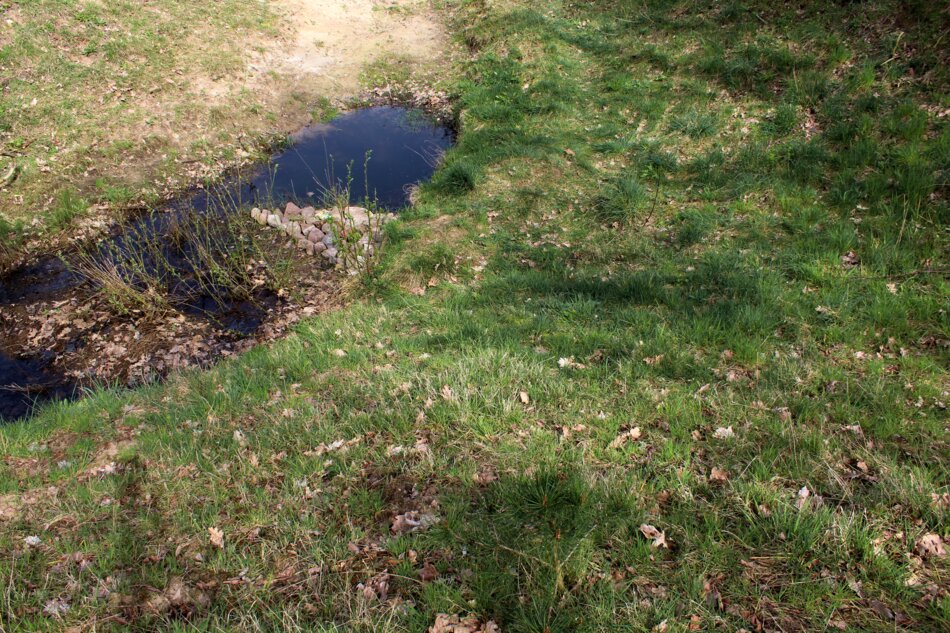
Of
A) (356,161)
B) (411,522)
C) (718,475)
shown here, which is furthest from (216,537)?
(356,161)

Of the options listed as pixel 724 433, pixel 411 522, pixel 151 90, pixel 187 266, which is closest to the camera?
pixel 411 522

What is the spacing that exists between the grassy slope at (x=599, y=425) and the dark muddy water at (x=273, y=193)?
1.60 meters

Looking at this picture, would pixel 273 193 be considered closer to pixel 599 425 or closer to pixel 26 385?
pixel 26 385

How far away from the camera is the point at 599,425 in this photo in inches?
156

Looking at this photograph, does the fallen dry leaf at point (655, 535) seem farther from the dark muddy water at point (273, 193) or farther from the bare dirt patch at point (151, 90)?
the bare dirt patch at point (151, 90)

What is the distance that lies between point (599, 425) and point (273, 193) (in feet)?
28.9

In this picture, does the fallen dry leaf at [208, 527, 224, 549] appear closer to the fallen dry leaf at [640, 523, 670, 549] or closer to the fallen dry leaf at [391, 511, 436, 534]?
the fallen dry leaf at [391, 511, 436, 534]

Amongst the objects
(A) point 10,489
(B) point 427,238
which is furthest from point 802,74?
(A) point 10,489

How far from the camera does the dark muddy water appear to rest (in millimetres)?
6699

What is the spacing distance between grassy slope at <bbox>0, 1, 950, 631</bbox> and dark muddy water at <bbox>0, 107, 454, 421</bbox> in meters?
1.60

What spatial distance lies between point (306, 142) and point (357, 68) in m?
4.12

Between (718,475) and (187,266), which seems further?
(187,266)

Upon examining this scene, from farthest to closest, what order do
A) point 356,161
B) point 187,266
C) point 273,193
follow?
1. point 356,161
2. point 273,193
3. point 187,266

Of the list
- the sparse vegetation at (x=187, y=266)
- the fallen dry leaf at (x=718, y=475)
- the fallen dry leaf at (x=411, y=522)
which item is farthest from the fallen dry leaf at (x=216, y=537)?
the sparse vegetation at (x=187, y=266)
